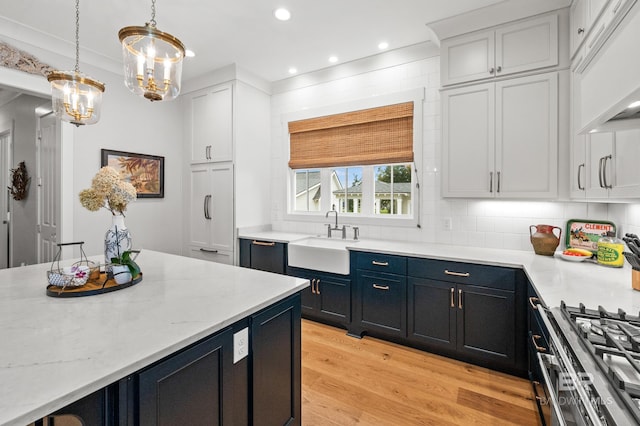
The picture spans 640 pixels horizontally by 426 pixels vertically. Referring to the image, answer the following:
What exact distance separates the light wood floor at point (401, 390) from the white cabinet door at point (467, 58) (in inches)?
98.7

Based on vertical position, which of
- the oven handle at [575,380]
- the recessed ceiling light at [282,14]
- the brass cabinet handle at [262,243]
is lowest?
the oven handle at [575,380]

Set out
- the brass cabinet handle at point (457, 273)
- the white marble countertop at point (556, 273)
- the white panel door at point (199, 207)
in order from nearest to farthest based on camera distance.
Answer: the white marble countertop at point (556, 273) → the brass cabinet handle at point (457, 273) → the white panel door at point (199, 207)

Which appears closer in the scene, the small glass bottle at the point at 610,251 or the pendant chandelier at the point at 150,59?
the pendant chandelier at the point at 150,59

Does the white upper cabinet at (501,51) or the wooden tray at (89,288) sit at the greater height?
the white upper cabinet at (501,51)

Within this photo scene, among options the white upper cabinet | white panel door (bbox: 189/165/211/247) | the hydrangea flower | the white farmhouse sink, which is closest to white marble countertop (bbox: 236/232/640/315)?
the white farmhouse sink

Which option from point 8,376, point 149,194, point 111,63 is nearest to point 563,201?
point 8,376

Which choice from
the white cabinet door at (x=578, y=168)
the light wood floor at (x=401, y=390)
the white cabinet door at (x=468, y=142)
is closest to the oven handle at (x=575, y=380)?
the light wood floor at (x=401, y=390)

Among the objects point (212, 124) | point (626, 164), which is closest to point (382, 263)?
point (626, 164)

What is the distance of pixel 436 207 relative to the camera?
3227 millimetres

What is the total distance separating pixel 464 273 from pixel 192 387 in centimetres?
217

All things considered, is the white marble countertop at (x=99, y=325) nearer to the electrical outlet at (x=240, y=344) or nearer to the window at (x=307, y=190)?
the electrical outlet at (x=240, y=344)

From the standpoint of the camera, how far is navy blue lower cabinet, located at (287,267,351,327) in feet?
10.2

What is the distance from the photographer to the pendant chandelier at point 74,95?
1.88 metres

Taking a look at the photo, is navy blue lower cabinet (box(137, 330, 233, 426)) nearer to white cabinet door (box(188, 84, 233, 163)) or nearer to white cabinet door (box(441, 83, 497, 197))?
white cabinet door (box(441, 83, 497, 197))
